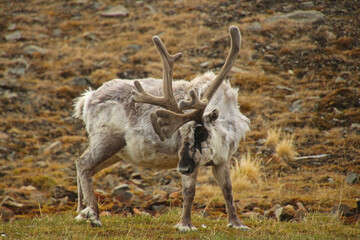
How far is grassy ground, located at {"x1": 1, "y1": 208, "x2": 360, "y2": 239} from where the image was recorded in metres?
5.92

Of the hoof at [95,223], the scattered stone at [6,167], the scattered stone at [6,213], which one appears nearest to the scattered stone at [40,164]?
the scattered stone at [6,167]

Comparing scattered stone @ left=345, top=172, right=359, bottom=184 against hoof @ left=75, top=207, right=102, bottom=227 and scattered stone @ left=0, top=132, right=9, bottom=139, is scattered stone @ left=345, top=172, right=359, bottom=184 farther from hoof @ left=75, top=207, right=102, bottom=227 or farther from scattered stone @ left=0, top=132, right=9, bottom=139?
scattered stone @ left=0, top=132, right=9, bottom=139

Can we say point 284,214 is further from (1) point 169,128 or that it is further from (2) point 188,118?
(1) point 169,128

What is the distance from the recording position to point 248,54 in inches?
806

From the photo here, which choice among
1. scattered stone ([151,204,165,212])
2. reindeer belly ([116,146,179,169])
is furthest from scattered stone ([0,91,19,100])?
reindeer belly ([116,146,179,169])

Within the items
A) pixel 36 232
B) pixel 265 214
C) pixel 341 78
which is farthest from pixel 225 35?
pixel 36 232

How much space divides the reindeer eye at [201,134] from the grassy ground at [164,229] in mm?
1320

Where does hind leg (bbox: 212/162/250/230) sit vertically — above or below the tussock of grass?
above

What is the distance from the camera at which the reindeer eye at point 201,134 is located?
21.3 ft

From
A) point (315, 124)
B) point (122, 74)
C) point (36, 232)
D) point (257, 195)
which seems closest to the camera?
point (36, 232)

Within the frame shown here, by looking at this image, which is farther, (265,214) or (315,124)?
(315,124)

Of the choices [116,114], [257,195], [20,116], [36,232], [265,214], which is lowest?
[20,116]

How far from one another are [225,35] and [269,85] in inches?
214

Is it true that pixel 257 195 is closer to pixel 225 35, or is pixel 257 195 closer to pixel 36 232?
pixel 36 232
